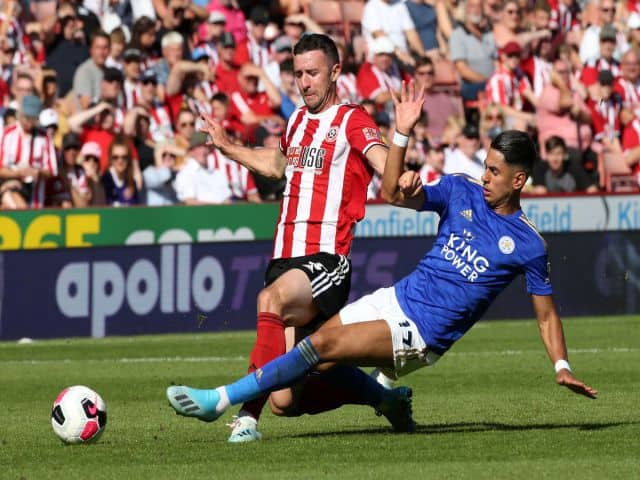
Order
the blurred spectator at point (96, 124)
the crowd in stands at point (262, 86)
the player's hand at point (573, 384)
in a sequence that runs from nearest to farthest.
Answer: the player's hand at point (573, 384) → the crowd in stands at point (262, 86) → the blurred spectator at point (96, 124)

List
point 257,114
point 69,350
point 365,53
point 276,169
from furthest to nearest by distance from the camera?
point 365,53
point 257,114
point 69,350
point 276,169

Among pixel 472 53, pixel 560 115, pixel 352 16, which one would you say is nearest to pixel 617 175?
pixel 560 115

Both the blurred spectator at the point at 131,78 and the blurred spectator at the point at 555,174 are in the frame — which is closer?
the blurred spectator at the point at 131,78

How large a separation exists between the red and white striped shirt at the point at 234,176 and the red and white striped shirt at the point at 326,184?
9.77 meters

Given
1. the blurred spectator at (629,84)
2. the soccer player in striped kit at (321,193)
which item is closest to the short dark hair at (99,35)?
the blurred spectator at (629,84)

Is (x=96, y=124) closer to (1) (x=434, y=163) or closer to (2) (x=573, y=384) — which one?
(1) (x=434, y=163)

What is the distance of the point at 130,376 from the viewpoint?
13.3 metres

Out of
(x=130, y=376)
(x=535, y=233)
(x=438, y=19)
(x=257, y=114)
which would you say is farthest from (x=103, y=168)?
(x=535, y=233)

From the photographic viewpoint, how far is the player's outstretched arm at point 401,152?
801 cm

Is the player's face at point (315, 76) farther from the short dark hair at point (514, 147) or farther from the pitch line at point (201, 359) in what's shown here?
the pitch line at point (201, 359)

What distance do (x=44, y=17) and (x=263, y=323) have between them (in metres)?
12.8

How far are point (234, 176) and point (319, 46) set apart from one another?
400 inches

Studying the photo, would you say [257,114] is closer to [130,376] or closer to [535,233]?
[130,376]

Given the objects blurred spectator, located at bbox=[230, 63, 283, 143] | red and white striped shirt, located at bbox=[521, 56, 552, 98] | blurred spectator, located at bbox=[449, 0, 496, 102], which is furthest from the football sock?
red and white striped shirt, located at bbox=[521, 56, 552, 98]
